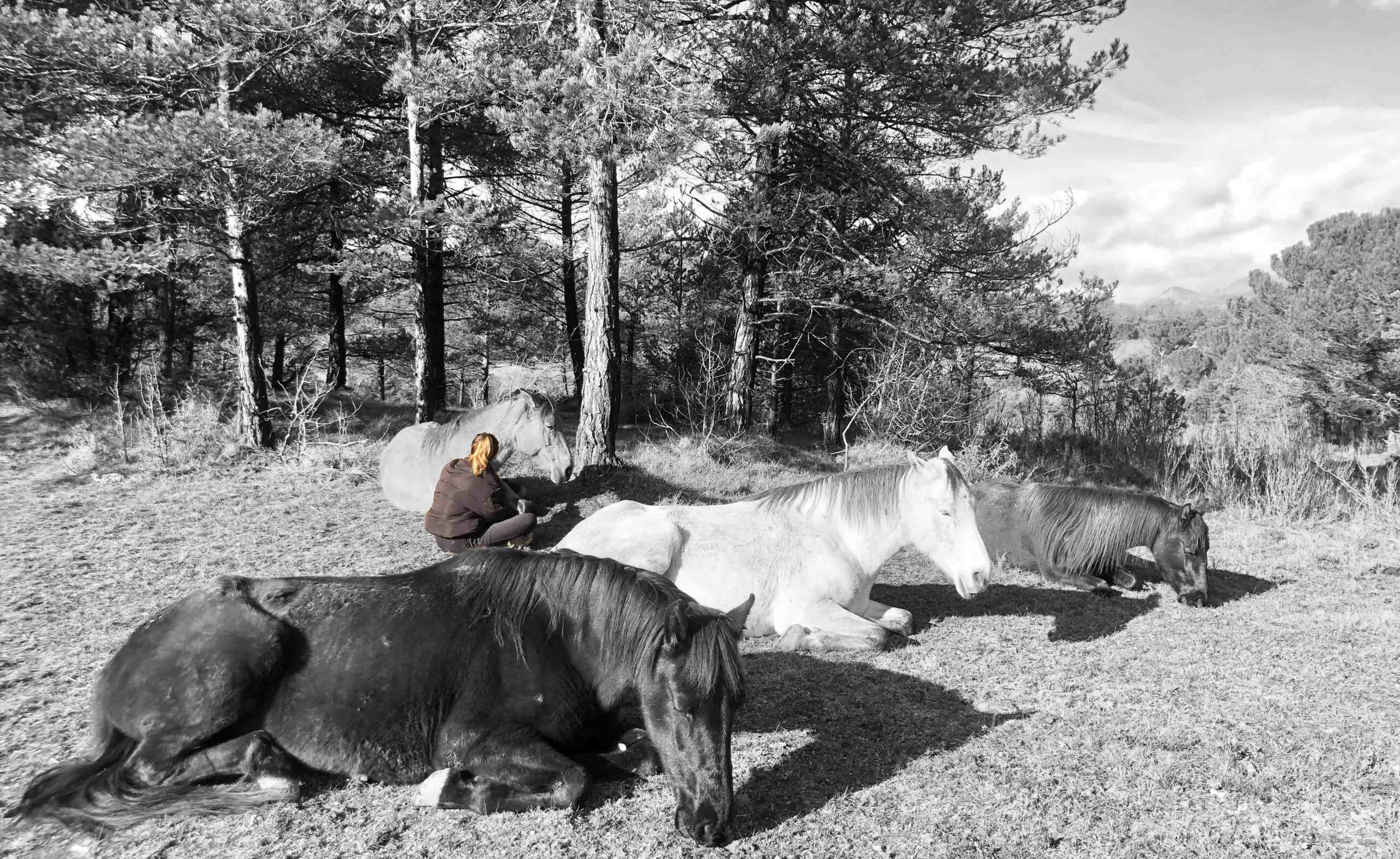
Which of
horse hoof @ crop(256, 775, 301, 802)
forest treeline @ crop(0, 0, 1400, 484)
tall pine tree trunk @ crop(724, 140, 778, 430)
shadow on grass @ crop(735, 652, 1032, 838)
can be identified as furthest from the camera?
tall pine tree trunk @ crop(724, 140, 778, 430)

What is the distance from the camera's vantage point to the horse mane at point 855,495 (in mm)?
5629

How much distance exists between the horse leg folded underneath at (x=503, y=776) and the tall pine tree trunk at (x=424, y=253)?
10.4 meters

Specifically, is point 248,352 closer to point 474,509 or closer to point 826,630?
point 474,509

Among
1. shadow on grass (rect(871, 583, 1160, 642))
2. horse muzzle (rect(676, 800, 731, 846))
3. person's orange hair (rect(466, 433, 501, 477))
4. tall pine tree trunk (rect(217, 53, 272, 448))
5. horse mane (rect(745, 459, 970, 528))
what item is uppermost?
tall pine tree trunk (rect(217, 53, 272, 448))

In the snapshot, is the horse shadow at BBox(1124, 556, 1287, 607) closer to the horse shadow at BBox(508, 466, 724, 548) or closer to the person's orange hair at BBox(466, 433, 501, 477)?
the horse shadow at BBox(508, 466, 724, 548)

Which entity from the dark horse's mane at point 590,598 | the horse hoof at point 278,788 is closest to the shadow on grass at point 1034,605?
the dark horse's mane at point 590,598

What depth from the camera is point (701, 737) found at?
300 cm

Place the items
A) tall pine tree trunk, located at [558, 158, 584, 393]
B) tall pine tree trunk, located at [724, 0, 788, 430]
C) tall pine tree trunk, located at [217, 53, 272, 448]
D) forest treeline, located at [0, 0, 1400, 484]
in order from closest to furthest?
forest treeline, located at [0, 0, 1400, 484] → tall pine tree trunk, located at [217, 53, 272, 448] → tall pine tree trunk, located at [724, 0, 788, 430] → tall pine tree trunk, located at [558, 158, 584, 393]

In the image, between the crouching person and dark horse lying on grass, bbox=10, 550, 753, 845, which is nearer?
dark horse lying on grass, bbox=10, 550, 753, 845

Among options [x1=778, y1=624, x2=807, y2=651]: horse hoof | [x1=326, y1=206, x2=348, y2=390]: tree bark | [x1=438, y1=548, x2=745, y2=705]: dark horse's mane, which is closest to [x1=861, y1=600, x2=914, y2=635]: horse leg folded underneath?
[x1=778, y1=624, x2=807, y2=651]: horse hoof

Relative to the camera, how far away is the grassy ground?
309 cm

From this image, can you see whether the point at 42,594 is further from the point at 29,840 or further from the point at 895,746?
the point at 895,746

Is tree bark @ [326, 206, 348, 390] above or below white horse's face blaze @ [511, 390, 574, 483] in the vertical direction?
above

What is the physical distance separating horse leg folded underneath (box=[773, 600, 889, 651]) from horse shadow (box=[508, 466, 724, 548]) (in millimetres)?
3517
